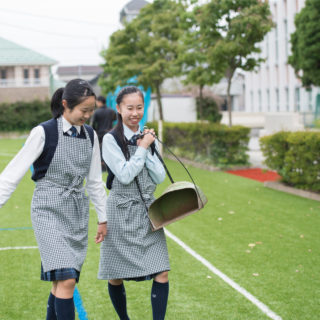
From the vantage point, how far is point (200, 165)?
1864 cm

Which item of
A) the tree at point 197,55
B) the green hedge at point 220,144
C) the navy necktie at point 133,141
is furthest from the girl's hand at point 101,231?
the tree at point 197,55

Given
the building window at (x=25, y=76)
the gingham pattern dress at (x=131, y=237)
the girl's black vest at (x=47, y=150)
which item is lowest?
the gingham pattern dress at (x=131, y=237)

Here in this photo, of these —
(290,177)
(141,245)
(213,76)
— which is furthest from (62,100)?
(213,76)

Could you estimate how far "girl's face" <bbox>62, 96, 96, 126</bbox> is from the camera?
3.73 metres

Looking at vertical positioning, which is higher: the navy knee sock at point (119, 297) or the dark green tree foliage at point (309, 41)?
the dark green tree foliage at point (309, 41)

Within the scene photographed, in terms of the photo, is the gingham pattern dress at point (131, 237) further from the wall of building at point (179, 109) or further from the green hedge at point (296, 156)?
the wall of building at point (179, 109)

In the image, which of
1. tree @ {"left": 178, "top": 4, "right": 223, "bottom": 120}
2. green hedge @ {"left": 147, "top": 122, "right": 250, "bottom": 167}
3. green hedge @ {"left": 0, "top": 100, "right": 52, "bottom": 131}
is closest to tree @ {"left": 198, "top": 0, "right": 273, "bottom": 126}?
tree @ {"left": 178, "top": 4, "right": 223, "bottom": 120}

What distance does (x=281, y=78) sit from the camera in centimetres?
4431

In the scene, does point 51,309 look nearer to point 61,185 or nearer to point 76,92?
point 61,185

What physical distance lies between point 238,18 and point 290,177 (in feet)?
22.9

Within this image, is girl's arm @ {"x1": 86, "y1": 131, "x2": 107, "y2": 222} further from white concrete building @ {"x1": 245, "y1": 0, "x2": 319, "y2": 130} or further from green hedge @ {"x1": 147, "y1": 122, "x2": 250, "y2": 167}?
white concrete building @ {"x1": 245, "y1": 0, "x2": 319, "y2": 130}

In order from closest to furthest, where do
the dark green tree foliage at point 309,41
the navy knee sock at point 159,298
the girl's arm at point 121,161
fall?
the girl's arm at point 121,161 → the navy knee sock at point 159,298 → the dark green tree foliage at point 309,41

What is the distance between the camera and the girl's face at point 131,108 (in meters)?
4.00

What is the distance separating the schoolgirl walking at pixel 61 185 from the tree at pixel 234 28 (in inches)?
558
